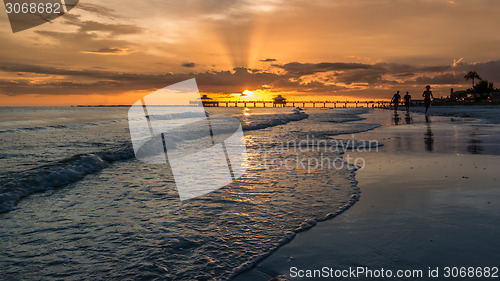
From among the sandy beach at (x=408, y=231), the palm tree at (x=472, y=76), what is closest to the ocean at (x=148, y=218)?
the sandy beach at (x=408, y=231)

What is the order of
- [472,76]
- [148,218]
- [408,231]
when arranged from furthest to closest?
[472,76] < [148,218] < [408,231]

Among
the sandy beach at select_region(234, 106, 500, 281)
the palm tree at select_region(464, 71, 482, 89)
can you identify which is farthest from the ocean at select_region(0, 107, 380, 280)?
the palm tree at select_region(464, 71, 482, 89)

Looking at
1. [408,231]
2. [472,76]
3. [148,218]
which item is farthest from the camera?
[472,76]

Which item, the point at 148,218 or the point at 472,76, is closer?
the point at 148,218

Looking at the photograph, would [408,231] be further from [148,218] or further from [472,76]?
[472,76]

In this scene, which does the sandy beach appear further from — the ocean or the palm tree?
the palm tree

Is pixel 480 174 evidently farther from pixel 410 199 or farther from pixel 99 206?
pixel 99 206

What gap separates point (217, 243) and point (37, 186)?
16.0ft

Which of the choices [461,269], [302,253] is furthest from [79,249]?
[461,269]

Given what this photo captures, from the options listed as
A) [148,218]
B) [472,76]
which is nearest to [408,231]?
[148,218]

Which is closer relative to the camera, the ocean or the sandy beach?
the sandy beach

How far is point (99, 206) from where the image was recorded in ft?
15.9

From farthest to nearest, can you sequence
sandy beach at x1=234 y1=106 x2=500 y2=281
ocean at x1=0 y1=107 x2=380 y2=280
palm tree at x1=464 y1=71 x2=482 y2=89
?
palm tree at x1=464 y1=71 x2=482 y2=89 → ocean at x1=0 y1=107 x2=380 y2=280 → sandy beach at x1=234 y1=106 x2=500 y2=281

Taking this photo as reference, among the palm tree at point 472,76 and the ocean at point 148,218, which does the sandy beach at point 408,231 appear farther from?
the palm tree at point 472,76
